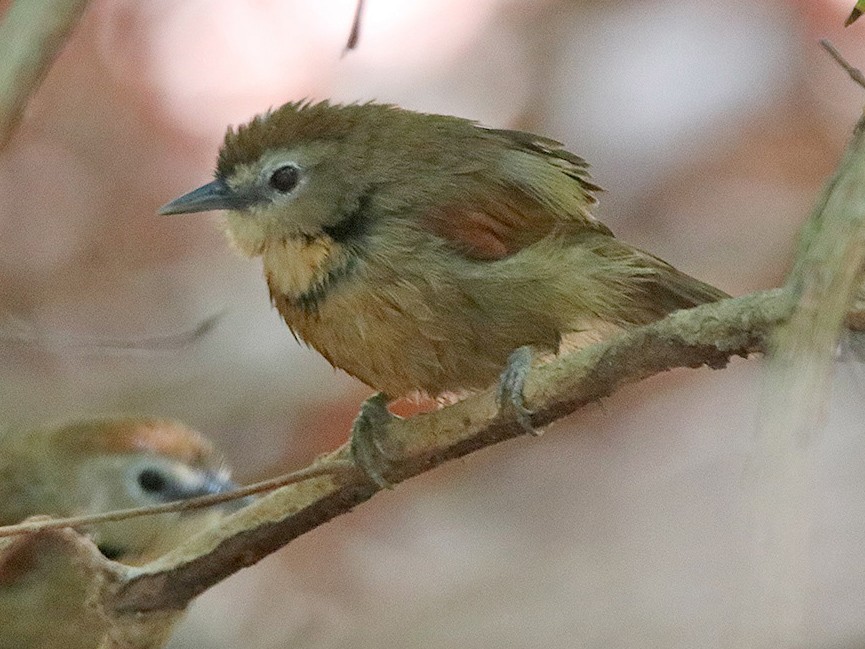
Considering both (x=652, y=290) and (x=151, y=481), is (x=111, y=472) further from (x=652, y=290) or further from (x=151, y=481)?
(x=652, y=290)

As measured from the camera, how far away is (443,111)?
4348 millimetres

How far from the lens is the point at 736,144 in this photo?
4539 mm

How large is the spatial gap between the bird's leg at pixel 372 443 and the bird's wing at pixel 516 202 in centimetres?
31

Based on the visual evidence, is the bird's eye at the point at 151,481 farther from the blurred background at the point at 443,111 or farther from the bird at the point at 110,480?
the blurred background at the point at 443,111

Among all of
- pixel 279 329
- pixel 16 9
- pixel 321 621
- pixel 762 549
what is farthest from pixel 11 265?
pixel 762 549

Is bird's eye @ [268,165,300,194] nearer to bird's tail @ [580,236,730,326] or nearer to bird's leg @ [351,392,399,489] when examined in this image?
bird's leg @ [351,392,399,489]

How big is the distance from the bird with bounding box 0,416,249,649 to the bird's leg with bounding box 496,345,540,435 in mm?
1148

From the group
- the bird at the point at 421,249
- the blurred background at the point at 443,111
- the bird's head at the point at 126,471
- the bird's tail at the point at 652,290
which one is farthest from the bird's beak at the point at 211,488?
the blurred background at the point at 443,111

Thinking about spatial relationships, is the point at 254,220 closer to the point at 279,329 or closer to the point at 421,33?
the point at 279,329

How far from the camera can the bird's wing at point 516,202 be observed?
1961 millimetres

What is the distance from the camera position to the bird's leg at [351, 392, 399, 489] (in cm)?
183

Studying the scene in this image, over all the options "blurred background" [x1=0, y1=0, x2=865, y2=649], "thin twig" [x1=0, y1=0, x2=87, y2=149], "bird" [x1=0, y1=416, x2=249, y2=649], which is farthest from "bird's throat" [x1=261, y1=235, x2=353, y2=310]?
"blurred background" [x1=0, y1=0, x2=865, y2=649]

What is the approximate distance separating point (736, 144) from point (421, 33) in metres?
1.27

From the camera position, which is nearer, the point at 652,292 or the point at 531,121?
the point at 652,292
